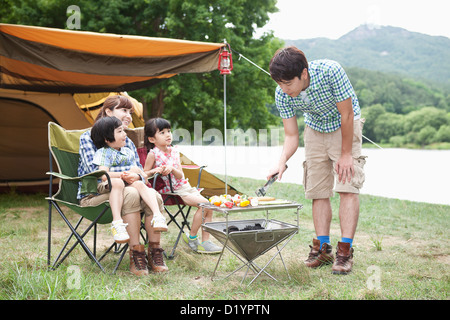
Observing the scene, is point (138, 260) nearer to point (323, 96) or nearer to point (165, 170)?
point (165, 170)

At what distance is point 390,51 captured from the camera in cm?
7331

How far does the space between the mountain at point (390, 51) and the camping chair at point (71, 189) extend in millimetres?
63063

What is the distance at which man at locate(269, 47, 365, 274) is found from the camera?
A: 244cm

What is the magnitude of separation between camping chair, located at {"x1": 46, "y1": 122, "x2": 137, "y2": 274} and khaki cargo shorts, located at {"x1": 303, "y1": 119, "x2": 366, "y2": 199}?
116cm

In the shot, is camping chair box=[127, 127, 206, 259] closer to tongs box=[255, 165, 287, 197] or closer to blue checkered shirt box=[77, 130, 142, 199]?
blue checkered shirt box=[77, 130, 142, 199]

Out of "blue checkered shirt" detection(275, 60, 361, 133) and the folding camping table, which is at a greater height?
"blue checkered shirt" detection(275, 60, 361, 133)

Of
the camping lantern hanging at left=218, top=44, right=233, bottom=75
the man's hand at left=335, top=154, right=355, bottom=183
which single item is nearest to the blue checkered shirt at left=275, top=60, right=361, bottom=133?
the man's hand at left=335, top=154, right=355, bottom=183

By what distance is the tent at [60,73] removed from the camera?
360cm

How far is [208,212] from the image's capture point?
3002mm

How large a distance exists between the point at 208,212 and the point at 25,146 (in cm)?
368

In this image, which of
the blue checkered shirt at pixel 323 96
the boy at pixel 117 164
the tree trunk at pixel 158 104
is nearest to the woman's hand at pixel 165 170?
the boy at pixel 117 164

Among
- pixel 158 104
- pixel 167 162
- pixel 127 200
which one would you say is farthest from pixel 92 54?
pixel 158 104

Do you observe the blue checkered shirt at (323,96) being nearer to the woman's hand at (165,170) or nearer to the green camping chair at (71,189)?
the woman's hand at (165,170)
